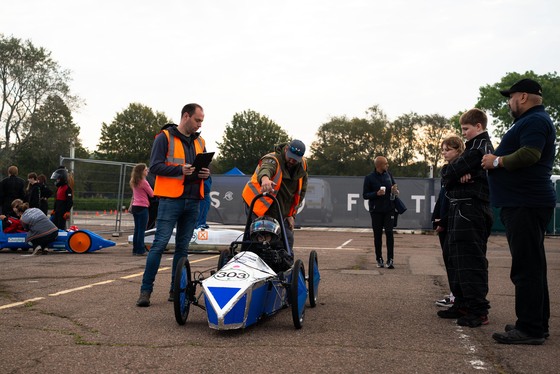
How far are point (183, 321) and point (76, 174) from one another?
47.7 feet

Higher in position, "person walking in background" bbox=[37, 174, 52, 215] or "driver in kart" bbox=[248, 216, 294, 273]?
"person walking in background" bbox=[37, 174, 52, 215]

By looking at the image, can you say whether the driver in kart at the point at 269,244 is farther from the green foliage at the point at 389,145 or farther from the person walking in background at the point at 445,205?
the green foliage at the point at 389,145

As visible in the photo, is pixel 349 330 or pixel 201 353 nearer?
pixel 201 353

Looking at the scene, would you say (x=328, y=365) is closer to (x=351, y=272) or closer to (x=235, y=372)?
(x=235, y=372)

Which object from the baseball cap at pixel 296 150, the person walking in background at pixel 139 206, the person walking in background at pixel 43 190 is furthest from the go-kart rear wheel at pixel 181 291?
the person walking in background at pixel 43 190

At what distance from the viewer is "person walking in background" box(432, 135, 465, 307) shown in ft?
21.4

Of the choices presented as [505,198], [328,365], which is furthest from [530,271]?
[328,365]

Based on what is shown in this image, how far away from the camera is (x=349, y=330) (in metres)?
5.51

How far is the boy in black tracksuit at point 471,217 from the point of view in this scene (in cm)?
596

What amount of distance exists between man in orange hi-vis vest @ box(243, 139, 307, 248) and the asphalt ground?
0.97m

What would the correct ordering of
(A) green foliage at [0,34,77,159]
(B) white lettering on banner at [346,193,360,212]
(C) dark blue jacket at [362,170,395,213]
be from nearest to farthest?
(C) dark blue jacket at [362,170,395,213], (B) white lettering on banner at [346,193,360,212], (A) green foliage at [0,34,77,159]

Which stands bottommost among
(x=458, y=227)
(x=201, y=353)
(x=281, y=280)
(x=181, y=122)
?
(x=201, y=353)

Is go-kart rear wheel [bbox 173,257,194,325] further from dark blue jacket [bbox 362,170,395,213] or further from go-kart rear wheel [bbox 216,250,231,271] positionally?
dark blue jacket [bbox 362,170,395,213]

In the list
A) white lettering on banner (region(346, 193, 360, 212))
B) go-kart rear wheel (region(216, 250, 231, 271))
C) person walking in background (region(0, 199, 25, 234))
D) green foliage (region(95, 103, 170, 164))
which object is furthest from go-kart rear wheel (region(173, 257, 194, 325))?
green foliage (region(95, 103, 170, 164))
